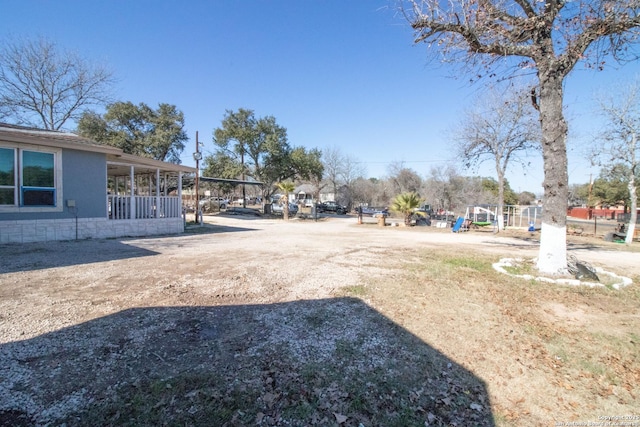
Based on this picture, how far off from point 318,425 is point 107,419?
1.39 metres

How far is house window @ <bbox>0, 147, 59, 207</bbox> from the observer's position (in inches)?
328

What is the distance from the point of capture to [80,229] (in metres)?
9.70

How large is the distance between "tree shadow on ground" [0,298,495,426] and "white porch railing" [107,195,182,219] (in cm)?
905

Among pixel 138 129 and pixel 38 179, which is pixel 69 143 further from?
pixel 138 129

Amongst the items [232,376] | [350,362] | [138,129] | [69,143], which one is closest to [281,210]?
[138,129]

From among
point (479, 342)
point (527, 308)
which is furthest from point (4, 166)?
point (527, 308)

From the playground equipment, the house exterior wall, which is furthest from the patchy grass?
the playground equipment

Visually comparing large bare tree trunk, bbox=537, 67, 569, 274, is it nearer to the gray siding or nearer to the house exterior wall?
the house exterior wall

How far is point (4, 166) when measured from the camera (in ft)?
27.2

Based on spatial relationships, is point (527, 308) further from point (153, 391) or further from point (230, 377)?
point (153, 391)

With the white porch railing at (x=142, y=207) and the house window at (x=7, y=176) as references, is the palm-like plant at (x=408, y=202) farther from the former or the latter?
the house window at (x=7, y=176)

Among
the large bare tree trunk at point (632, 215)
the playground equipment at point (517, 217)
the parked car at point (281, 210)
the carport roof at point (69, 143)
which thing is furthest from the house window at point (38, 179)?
the large bare tree trunk at point (632, 215)

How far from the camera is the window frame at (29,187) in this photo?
331 inches

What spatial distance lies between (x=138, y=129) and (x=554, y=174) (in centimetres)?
3067
